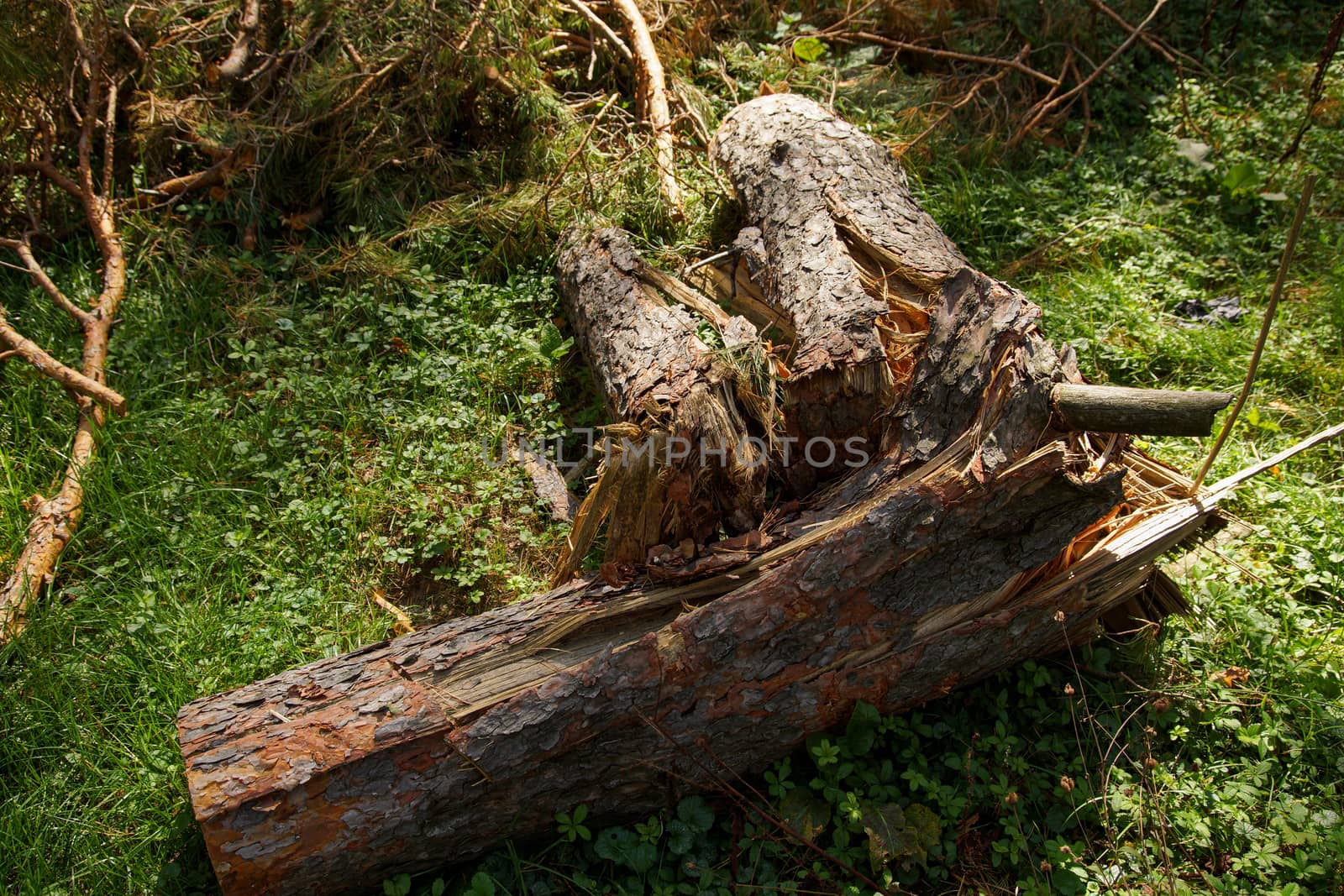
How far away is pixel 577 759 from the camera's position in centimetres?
241

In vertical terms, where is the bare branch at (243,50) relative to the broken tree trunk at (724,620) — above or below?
above

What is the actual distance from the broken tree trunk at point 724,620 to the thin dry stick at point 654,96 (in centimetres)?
176

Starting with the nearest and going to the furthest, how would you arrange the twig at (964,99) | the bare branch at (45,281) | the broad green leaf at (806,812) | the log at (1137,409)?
the log at (1137,409) → the broad green leaf at (806,812) → the bare branch at (45,281) → the twig at (964,99)

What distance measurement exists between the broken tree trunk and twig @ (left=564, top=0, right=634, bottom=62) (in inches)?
107

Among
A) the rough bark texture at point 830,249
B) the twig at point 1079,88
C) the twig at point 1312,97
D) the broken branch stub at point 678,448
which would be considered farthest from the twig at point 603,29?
the twig at point 1312,97

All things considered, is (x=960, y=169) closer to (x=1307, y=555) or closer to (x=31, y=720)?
(x=1307, y=555)

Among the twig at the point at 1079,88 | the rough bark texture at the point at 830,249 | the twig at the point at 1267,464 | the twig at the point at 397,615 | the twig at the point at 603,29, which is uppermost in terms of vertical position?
the twig at the point at 603,29

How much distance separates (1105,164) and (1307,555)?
2473mm

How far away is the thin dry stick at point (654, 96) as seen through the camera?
4434mm

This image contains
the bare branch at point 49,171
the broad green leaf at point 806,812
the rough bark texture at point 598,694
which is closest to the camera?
the rough bark texture at point 598,694

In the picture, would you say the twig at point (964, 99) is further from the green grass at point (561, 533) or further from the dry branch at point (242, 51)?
the dry branch at point (242, 51)

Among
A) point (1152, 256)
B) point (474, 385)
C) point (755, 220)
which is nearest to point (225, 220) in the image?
point (474, 385)

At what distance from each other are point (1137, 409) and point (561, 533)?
1.93 m

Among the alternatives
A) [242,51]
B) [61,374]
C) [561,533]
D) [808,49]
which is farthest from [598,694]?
[808,49]
